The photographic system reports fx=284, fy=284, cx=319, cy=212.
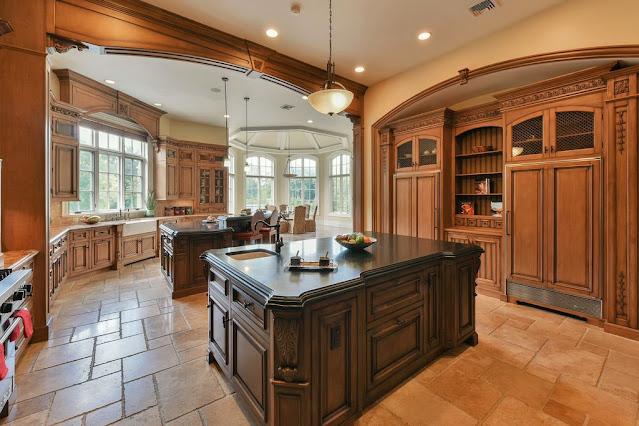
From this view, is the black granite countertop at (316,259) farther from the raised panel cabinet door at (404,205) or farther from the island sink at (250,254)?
the raised panel cabinet door at (404,205)

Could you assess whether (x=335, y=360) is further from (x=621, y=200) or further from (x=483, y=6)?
(x=483, y=6)

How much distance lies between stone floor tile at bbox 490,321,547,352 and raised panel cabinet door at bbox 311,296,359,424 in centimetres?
200

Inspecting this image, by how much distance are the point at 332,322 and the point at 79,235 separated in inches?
205

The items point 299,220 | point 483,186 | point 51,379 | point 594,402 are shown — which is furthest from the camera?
point 299,220

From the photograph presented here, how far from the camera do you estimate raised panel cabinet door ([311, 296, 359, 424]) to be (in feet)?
4.96

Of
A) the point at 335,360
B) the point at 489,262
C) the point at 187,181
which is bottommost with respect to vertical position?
the point at 335,360

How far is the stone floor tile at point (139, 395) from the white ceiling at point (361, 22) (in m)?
3.62

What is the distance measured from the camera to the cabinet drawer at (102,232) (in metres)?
5.08

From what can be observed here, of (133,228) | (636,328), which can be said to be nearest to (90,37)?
(133,228)

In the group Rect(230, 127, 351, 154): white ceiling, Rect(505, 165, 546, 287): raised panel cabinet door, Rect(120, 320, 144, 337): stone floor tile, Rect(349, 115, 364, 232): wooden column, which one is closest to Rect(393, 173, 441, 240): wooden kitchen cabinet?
Rect(349, 115, 364, 232): wooden column

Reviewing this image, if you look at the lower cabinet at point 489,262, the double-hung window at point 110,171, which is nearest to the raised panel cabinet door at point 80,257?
the double-hung window at point 110,171

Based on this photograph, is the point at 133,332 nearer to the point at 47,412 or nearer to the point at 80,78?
the point at 47,412

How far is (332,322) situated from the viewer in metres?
1.58

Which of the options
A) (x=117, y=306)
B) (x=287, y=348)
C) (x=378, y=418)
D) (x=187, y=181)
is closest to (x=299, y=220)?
(x=187, y=181)
